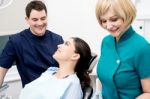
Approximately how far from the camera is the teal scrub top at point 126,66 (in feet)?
4.13

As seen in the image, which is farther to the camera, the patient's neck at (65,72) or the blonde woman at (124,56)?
the patient's neck at (65,72)

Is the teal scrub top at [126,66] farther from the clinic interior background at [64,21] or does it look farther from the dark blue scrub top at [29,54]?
the clinic interior background at [64,21]

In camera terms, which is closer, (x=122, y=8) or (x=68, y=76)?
(x=122, y=8)

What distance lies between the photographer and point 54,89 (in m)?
1.73

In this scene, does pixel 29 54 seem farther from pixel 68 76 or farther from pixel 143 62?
pixel 143 62

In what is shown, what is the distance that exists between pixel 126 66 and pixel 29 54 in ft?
3.16

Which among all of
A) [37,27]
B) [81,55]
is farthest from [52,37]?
[81,55]

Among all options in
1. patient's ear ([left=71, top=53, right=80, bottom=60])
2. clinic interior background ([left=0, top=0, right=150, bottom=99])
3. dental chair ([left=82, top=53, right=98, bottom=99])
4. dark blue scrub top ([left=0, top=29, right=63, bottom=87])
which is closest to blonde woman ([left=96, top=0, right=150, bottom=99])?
dental chair ([left=82, top=53, right=98, bottom=99])

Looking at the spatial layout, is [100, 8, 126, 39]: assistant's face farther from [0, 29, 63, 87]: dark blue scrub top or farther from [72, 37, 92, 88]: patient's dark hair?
[0, 29, 63, 87]: dark blue scrub top

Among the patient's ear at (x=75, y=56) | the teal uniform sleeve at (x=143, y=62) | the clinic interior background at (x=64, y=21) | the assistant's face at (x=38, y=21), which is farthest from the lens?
the clinic interior background at (x=64, y=21)

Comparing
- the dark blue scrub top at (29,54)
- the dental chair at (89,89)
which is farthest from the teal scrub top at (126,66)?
the dark blue scrub top at (29,54)

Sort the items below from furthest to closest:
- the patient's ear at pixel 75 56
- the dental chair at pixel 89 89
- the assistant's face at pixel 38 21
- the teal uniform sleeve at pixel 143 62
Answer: the assistant's face at pixel 38 21, the patient's ear at pixel 75 56, the dental chair at pixel 89 89, the teal uniform sleeve at pixel 143 62

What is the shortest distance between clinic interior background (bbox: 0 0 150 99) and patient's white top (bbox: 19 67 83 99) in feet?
2.79

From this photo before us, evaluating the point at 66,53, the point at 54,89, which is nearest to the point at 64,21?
the point at 66,53
